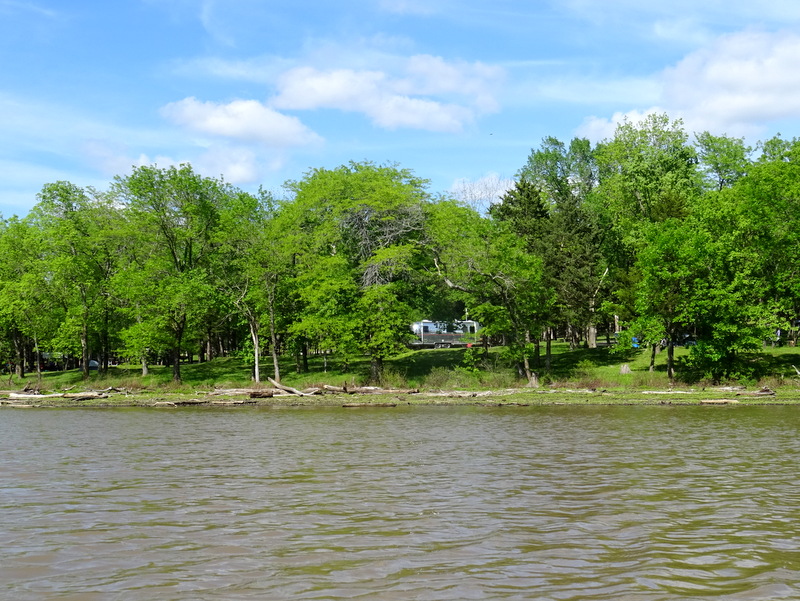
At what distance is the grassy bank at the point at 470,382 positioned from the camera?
40.8 metres

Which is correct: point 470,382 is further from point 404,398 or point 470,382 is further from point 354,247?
point 354,247

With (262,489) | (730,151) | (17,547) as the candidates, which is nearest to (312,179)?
(730,151)

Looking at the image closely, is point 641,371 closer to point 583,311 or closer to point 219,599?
point 583,311

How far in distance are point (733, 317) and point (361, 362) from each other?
30115mm

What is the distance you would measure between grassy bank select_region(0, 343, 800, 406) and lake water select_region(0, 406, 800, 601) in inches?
636

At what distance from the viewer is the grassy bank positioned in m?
40.8

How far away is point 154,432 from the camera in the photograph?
90.3 feet

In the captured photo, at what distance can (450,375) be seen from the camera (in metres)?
50.8

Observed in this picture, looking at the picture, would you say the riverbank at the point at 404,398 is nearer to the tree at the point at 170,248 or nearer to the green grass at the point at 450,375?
the green grass at the point at 450,375

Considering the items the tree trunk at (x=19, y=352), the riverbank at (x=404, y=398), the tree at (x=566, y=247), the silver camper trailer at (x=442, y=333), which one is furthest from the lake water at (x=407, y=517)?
the silver camper trailer at (x=442, y=333)

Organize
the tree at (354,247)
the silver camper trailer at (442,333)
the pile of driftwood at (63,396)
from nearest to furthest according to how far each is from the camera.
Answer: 1. the pile of driftwood at (63,396)
2. the tree at (354,247)
3. the silver camper trailer at (442,333)

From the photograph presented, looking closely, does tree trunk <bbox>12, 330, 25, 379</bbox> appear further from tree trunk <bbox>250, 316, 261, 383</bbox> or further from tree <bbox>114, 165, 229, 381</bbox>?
tree trunk <bbox>250, 316, 261, 383</bbox>

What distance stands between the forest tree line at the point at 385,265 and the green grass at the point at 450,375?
158 cm

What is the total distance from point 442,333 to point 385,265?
45891 millimetres
